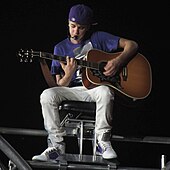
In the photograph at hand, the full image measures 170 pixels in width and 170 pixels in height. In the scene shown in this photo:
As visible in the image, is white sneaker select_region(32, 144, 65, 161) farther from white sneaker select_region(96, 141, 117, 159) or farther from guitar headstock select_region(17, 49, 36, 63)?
guitar headstock select_region(17, 49, 36, 63)

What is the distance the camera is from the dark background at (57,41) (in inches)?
161

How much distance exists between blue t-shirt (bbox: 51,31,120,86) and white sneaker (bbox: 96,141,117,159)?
20.9 inches

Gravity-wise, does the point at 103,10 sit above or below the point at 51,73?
above

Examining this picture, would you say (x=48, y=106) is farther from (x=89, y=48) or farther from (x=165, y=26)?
(x=165, y=26)

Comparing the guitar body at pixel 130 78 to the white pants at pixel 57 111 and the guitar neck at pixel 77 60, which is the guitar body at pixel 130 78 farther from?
the white pants at pixel 57 111

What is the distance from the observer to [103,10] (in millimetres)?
4180

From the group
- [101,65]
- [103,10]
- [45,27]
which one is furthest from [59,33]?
[101,65]

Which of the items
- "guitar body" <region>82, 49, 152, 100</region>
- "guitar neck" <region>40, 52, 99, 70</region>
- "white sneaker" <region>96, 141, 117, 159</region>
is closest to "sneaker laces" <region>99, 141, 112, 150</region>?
"white sneaker" <region>96, 141, 117, 159</region>

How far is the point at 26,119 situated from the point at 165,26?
1.38 m

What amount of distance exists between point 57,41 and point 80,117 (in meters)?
0.94

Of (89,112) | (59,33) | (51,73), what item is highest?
(59,33)

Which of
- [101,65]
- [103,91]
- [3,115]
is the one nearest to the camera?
[103,91]

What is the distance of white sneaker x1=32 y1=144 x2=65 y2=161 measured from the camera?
308 cm

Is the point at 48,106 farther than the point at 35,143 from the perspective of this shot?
No
